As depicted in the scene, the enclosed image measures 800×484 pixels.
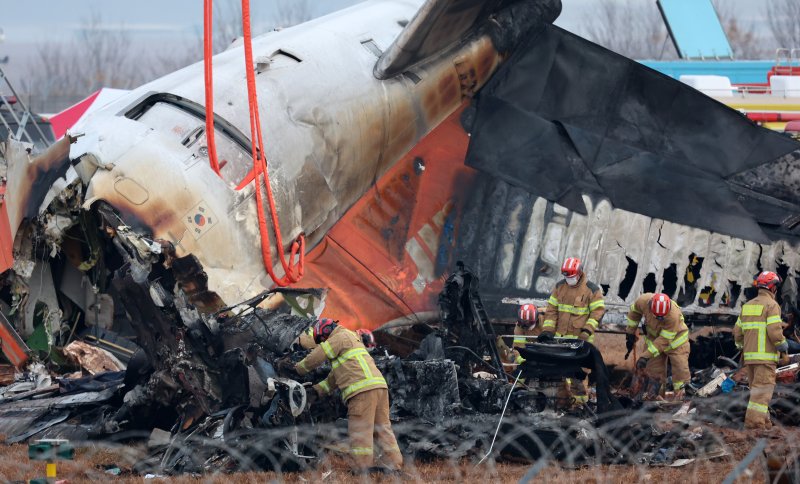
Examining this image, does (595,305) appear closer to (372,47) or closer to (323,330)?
(372,47)

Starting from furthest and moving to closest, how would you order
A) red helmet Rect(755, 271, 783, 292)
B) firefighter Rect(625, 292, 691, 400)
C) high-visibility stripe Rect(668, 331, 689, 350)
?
high-visibility stripe Rect(668, 331, 689, 350)
firefighter Rect(625, 292, 691, 400)
red helmet Rect(755, 271, 783, 292)

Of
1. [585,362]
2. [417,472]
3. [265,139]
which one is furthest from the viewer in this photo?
[265,139]

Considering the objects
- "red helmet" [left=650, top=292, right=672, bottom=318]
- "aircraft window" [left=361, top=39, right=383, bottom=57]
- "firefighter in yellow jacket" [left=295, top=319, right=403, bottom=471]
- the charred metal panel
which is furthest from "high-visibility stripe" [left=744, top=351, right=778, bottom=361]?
"aircraft window" [left=361, top=39, right=383, bottom=57]

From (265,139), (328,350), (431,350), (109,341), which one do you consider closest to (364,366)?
(328,350)

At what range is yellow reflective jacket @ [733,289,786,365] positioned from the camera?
12.7 m

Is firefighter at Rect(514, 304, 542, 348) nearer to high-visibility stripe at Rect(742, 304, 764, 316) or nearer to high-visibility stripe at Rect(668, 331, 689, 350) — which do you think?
high-visibility stripe at Rect(668, 331, 689, 350)

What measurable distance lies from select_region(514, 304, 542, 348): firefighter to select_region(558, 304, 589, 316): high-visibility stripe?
1.20 ft

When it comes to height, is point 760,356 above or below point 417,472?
above

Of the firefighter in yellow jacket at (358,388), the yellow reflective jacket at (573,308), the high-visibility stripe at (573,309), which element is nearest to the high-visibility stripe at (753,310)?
the yellow reflective jacket at (573,308)

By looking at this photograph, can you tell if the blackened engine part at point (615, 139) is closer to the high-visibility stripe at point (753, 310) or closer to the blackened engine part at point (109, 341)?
the high-visibility stripe at point (753, 310)

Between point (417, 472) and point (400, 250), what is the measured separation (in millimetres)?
5900

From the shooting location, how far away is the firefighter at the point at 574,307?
14625 mm

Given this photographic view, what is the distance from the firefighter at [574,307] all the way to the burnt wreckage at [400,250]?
1.03 metres

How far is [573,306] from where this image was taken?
14820 millimetres
